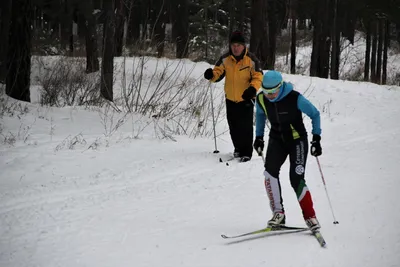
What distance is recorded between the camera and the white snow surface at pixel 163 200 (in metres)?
4.34

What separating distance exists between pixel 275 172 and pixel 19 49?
790cm

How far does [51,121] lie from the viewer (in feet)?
29.3

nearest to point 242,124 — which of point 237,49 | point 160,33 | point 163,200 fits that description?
point 237,49

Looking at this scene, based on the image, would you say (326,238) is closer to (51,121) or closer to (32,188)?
(32,188)

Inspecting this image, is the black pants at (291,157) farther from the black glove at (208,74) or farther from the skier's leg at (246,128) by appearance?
the black glove at (208,74)

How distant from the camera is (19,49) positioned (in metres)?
10.6

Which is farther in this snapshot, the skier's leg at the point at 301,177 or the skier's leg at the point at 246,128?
the skier's leg at the point at 246,128

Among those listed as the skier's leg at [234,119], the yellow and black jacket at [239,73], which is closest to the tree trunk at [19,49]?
the yellow and black jacket at [239,73]

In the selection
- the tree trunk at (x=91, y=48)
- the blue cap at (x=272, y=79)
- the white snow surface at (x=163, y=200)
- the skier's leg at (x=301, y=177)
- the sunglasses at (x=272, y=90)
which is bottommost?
the white snow surface at (x=163, y=200)

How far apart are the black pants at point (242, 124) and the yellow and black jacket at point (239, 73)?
0.14 metres

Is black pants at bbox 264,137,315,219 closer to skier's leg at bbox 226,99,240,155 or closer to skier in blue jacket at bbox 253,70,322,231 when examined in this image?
skier in blue jacket at bbox 253,70,322,231

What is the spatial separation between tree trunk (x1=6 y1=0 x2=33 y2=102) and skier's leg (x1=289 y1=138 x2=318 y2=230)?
7.72m

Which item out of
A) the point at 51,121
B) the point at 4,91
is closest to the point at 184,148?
the point at 51,121

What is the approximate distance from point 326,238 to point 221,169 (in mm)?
2861
